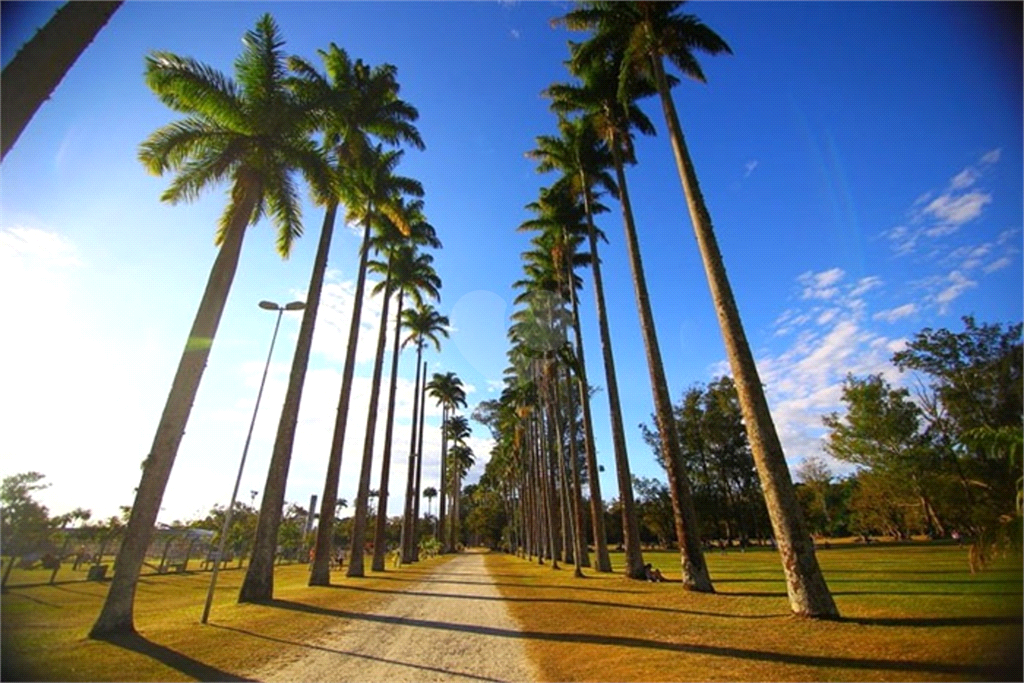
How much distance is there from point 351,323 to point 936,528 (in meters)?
63.1

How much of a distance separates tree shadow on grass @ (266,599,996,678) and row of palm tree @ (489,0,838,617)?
8.62 feet

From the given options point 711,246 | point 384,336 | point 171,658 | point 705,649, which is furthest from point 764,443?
point 384,336

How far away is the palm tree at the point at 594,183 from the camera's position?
18.1 meters

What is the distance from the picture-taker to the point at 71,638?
26.9ft

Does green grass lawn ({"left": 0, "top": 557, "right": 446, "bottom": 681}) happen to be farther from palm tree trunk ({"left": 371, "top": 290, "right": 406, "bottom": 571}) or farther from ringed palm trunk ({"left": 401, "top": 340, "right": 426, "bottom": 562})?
ringed palm trunk ({"left": 401, "top": 340, "right": 426, "bottom": 562})

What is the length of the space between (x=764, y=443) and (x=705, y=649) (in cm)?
422

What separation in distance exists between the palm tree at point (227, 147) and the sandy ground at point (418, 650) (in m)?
6.49

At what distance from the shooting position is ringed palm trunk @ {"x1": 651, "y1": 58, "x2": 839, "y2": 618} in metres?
8.03

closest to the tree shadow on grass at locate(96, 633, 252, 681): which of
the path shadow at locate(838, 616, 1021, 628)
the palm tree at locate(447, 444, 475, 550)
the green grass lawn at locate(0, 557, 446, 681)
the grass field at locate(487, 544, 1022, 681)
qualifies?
the green grass lawn at locate(0, 557, 446, 681)

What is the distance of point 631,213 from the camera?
57.0 ft

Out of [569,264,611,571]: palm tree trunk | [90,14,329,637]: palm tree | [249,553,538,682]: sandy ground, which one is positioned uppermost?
[90,14,329,637]: palm tree

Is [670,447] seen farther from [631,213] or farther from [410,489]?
[410,489]

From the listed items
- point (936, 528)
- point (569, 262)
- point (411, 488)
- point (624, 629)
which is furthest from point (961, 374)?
point (411, 488)

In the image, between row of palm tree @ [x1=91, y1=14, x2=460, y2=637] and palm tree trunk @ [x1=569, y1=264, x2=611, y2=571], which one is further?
palm tree trunk @ [x1=569, y1=264, x2=611, y2=571]
